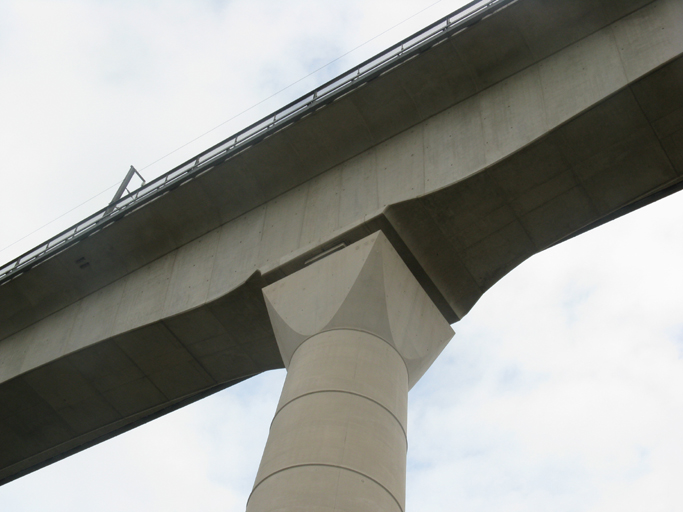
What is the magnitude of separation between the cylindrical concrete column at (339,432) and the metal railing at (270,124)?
6228mm

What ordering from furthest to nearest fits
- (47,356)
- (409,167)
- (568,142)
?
(47,356) < (409,167) < (568,142)

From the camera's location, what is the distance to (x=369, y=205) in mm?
14258

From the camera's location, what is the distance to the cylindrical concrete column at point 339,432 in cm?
925

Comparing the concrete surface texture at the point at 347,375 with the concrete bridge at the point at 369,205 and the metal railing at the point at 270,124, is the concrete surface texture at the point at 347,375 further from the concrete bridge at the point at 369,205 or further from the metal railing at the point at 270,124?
the metal railing at the point at 270,124

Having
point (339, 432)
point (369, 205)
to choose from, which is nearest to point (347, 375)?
point (339, 432)

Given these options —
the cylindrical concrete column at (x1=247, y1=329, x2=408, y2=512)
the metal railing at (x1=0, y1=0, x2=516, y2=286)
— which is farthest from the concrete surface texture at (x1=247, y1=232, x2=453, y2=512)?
the metal railing at (x1=0, y1=0, x2=516, y2=286)

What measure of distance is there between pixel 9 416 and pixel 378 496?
13.7 metres

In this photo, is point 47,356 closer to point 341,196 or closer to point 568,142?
point 341,196

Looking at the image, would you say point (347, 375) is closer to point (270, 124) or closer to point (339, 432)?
point (339, 432)

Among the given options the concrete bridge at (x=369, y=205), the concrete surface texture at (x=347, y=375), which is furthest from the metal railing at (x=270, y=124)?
the concrete surface texture at (x=347, y=375)

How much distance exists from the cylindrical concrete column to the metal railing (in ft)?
20.4

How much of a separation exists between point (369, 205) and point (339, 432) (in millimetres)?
5640

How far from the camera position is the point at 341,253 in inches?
531

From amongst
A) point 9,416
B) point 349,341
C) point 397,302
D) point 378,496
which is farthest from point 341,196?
point 9,416
